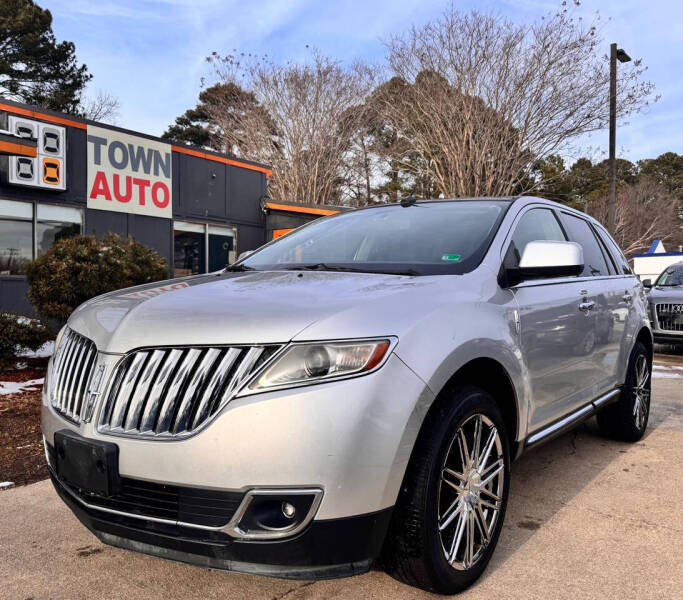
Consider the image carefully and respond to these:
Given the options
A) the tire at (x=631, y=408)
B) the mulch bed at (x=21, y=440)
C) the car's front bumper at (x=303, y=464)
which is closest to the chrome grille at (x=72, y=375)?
the car's front bumper at (x=303, y=464)

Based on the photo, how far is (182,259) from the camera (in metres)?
14.7

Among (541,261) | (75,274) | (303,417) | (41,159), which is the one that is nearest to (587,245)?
(541,261)

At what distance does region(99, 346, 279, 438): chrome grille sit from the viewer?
1.92 metres

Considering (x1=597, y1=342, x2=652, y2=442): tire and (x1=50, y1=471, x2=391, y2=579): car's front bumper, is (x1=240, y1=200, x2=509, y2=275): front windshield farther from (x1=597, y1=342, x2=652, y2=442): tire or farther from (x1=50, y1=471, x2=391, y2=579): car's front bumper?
(x1=597, y1=342, x2=652, y2=442): tire

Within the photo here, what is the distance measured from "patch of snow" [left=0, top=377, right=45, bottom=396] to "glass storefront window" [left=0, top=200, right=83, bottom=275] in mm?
5242

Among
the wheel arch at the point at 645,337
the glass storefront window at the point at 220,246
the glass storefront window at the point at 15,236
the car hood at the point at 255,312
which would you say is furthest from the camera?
the glass storefront window at the point at 220,246

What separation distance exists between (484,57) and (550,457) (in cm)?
1661

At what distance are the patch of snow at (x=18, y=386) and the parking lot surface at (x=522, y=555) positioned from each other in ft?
8.85

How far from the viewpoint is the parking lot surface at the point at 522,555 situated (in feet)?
7.95

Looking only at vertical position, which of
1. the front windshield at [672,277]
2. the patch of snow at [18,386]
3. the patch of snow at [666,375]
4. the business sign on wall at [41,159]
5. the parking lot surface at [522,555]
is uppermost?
the business sign on wall at [41,159]

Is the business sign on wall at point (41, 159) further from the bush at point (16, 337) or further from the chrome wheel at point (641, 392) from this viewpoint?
the chrome wheel at point (641, 392)

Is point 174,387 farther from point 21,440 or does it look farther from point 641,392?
point 641,392

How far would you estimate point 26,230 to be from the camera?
37.8 feet

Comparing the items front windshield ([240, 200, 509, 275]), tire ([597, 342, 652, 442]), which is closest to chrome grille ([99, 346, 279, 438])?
front windshield ([240, 200, 509, 275])
